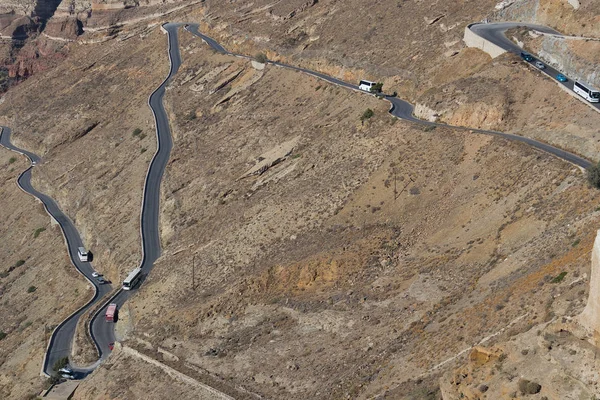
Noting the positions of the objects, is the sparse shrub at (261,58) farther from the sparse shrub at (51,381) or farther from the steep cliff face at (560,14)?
the sparse shrub at (51,381)

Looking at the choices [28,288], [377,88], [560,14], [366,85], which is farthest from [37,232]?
[560,14]

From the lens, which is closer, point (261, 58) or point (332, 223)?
point (332, 223)

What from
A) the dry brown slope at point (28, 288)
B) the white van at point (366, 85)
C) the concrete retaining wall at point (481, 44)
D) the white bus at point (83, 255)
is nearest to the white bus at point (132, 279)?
the dry brown slope at point (28, 288)

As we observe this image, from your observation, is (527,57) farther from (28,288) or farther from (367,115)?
(28,288)

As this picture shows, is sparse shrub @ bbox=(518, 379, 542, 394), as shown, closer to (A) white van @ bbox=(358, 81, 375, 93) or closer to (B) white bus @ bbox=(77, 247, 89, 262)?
(A) white van @ bbox=(358, 81, 375, 93)

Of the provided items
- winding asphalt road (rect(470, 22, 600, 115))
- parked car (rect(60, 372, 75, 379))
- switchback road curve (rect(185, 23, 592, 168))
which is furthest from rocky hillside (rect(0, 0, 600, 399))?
parked car (rect(60, 372, 75, 379))

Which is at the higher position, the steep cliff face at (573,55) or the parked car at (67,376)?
the parked car at (67,376)

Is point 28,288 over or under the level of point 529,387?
under
